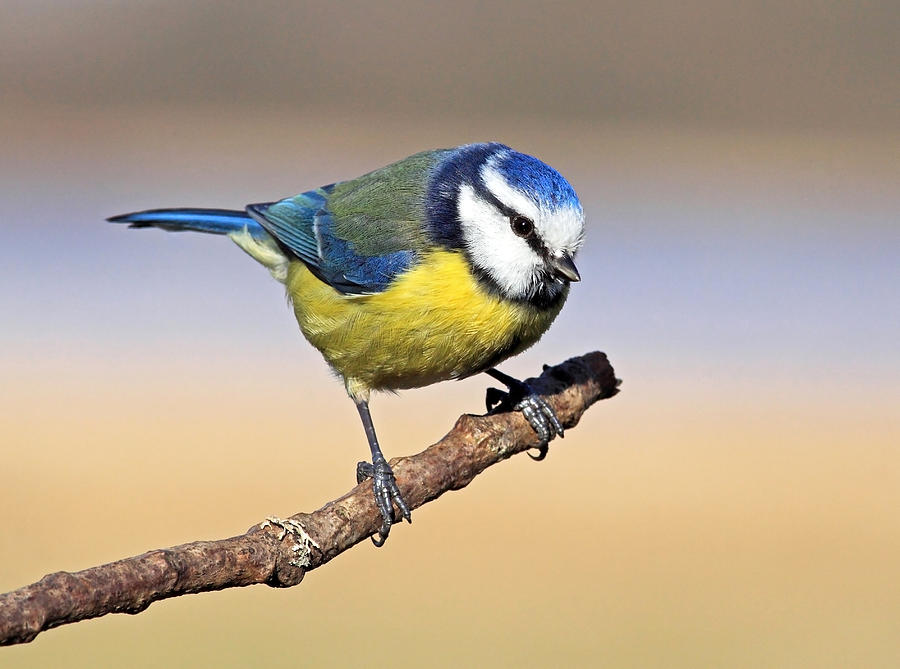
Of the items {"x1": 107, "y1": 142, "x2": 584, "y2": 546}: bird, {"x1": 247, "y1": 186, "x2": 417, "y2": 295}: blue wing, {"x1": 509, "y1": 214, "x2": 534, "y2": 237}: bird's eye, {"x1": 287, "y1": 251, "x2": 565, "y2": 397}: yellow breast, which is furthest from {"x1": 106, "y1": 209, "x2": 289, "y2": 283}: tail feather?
{"x1": 509, "y1": 214, "x2": 534, "y2": 237}: bird's eye

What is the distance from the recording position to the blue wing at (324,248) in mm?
3203

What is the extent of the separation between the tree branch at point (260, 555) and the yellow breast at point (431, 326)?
0.25 m

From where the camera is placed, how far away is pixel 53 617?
151cm

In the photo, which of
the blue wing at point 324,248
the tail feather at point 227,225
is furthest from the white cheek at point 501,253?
the tail feather at point 227,225

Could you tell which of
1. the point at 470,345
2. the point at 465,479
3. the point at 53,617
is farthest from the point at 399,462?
the point at 53,617

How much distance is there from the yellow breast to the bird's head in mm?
62

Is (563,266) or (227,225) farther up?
(227,225)

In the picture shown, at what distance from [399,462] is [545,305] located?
837 mm

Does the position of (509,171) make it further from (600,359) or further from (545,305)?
(600,359)

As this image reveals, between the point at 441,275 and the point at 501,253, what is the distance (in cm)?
21

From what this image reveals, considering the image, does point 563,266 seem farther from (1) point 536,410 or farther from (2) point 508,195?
(1) point 536,410

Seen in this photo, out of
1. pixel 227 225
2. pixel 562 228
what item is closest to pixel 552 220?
pixel 562 228

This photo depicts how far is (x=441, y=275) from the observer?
3.05 meters

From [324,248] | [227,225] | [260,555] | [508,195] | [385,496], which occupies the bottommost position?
[260,555]
